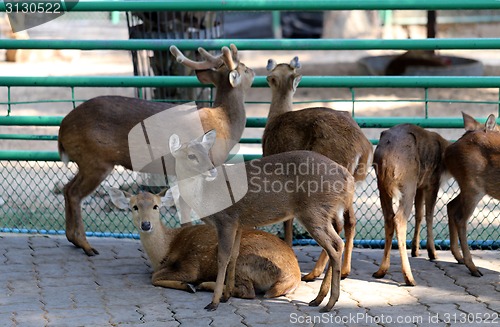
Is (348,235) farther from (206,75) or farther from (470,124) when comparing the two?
(206,75)

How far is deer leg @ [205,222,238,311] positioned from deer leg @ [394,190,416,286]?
4.10 ft

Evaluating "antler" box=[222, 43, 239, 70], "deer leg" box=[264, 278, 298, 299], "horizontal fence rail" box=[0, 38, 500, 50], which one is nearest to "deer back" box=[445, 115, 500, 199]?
"horizontal fence rail" box=[0, 38, 500, 50]

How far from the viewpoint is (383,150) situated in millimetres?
6336

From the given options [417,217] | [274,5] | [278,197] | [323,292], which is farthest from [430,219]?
[274,5]

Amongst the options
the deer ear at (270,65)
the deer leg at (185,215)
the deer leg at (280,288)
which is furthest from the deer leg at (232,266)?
the deer ear at (270,65)

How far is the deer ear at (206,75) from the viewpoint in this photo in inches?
289

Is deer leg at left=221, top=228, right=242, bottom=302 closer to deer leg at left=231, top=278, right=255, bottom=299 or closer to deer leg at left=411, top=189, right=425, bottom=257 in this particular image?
deer leg at left=231, top=278, right=255, bottom=299

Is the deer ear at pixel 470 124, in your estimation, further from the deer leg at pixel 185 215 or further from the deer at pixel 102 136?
the deer leg at pixel 185 215

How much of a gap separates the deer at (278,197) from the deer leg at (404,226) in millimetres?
544

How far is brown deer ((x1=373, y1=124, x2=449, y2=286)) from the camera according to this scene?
248 inches

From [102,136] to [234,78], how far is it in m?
1.18

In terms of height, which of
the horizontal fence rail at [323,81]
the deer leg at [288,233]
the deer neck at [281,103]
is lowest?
the deer leg at [288,233]

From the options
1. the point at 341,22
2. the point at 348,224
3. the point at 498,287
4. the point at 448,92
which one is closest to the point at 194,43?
the point at 348,224

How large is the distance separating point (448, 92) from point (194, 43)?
29.9 ft
